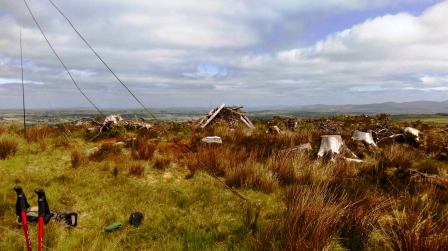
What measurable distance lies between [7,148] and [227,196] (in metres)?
6.44

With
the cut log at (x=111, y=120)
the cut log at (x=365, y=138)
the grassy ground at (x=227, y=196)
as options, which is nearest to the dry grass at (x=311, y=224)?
the grassy ground at (x=227, y=196)

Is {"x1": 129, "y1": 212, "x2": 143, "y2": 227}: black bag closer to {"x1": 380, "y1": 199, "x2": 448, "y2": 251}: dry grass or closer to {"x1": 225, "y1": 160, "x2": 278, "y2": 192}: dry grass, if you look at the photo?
{"x1": 225, "y1": 160, "x2": 278, "y2": 192}: dry grass

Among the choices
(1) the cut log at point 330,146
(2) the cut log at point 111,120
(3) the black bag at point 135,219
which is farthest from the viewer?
(2) the cut log at point 111,120

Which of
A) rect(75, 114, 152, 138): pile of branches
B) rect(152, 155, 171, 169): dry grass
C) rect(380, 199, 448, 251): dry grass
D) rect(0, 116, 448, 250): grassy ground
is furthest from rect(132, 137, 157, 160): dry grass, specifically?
rect(380, 199, 448, 251): dry grass

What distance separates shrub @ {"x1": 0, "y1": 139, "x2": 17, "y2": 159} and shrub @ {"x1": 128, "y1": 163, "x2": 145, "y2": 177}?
11.8 ft

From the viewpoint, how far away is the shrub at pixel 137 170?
7879 mm

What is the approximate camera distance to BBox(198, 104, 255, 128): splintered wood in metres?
16.4

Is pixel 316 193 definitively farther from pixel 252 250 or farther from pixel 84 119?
pixel 84 119

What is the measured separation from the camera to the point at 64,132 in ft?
42.4

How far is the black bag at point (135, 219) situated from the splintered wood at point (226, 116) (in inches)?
424

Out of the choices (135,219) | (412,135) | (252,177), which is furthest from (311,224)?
(412,135)

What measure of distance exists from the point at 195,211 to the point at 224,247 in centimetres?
142

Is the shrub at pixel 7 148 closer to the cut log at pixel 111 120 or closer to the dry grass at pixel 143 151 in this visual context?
the dry grass at pixel 143 151

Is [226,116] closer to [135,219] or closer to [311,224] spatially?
[135,219]
